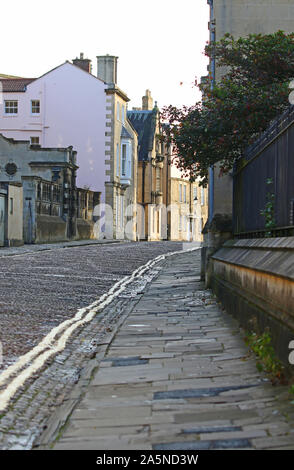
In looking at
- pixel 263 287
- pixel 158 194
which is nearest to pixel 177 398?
pixel 263 287

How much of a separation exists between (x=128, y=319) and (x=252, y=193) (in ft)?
8.72

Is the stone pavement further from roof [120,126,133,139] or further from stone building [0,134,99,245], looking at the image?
roof [120,126,133,139]

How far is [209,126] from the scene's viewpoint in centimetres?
1163

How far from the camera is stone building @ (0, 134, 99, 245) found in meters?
29.3

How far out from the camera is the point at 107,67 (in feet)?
174

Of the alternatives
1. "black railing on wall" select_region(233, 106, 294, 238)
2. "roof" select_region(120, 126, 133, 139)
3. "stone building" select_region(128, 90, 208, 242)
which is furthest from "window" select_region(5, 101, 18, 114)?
"black railing on wall" select_region(233, 106, 294, 238)

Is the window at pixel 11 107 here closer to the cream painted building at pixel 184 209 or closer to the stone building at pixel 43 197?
the stone building at pixel 43 197

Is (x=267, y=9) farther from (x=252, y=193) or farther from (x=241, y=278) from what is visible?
(x=241, y=278)

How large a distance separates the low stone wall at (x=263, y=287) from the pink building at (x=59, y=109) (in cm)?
3950

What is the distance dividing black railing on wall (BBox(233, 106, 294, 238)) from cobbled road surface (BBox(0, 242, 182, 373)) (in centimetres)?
284

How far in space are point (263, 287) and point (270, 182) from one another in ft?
6.79

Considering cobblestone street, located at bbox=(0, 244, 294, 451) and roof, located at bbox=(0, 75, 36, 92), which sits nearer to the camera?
cobblestone street, located at bbox=(0, 244, 294, 451)

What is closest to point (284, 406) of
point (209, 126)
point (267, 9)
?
point (209, 126)

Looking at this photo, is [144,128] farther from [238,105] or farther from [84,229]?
[238,105]
